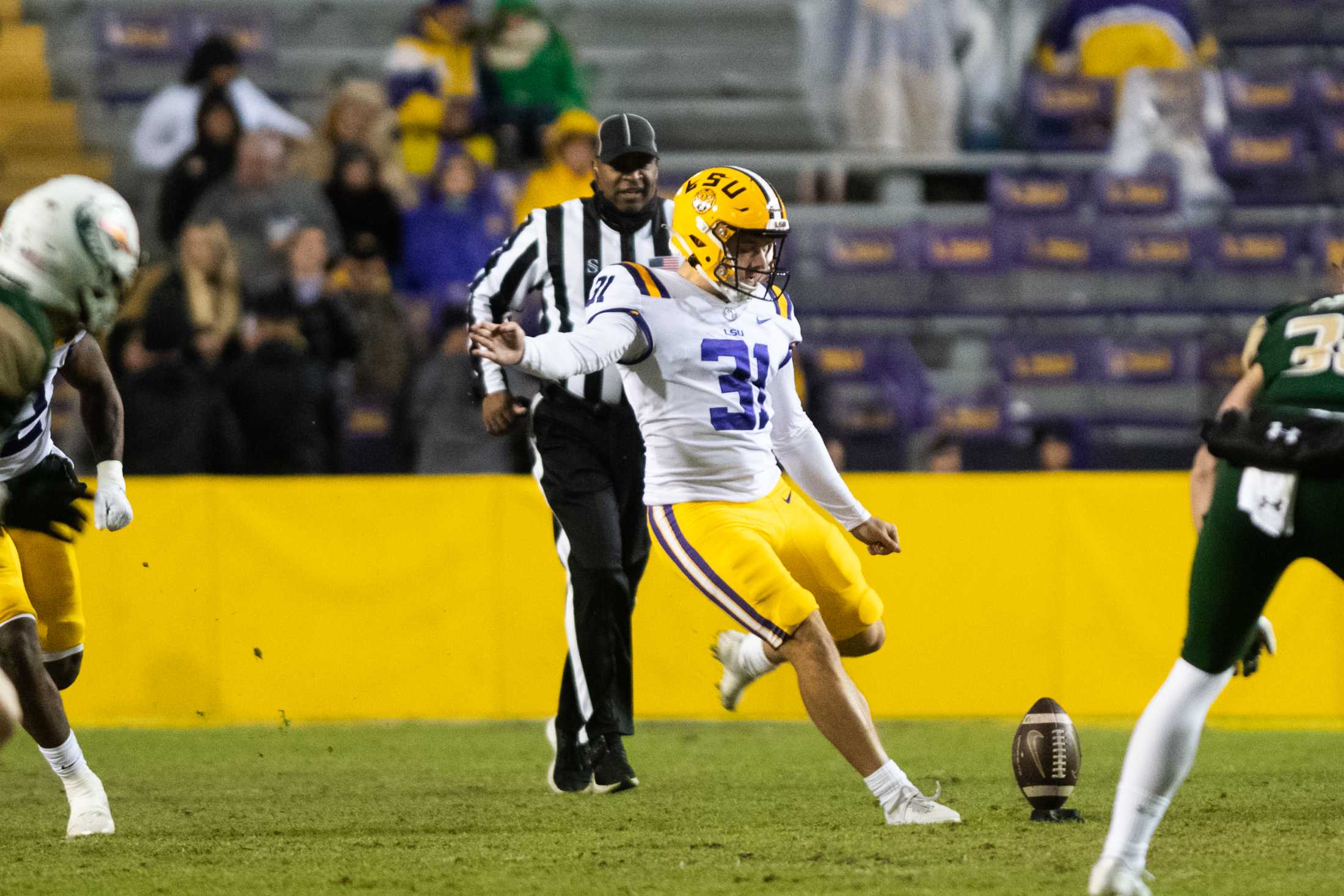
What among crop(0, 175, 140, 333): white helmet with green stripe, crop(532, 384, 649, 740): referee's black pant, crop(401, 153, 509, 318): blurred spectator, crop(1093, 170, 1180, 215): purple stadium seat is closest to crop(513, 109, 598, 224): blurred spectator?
crop(401, 153, 509, 318): blurred spectator

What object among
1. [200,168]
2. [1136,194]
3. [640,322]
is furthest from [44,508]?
[1136,194]

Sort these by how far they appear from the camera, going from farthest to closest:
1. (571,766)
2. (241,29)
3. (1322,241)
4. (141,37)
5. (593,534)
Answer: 1. (241,29)
2. (141,37)
3. (1322,241)
4. (571,766)
5. (593,534)

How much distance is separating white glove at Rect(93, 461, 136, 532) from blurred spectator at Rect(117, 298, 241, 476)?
4.20 metres

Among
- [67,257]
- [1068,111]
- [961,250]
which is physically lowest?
[961,250]

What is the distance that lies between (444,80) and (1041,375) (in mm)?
4191

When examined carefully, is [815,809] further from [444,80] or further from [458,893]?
[444,80]

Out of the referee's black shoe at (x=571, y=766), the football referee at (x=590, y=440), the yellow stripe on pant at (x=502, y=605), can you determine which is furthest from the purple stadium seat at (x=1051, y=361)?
the referee's black shoe at (x=571, y=766)

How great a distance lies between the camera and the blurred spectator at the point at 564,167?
425 inches

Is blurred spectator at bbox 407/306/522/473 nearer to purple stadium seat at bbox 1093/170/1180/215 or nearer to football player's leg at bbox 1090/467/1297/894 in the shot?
purple stadium seat at bbox 1093/170/1180/215

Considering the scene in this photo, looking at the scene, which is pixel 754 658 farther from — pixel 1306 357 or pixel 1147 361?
pixel 1147 361

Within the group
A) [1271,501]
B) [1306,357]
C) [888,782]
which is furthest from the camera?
[888,782]

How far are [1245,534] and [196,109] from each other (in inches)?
369

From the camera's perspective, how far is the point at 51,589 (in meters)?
5.76

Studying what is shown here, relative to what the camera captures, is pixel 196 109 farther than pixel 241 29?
No
